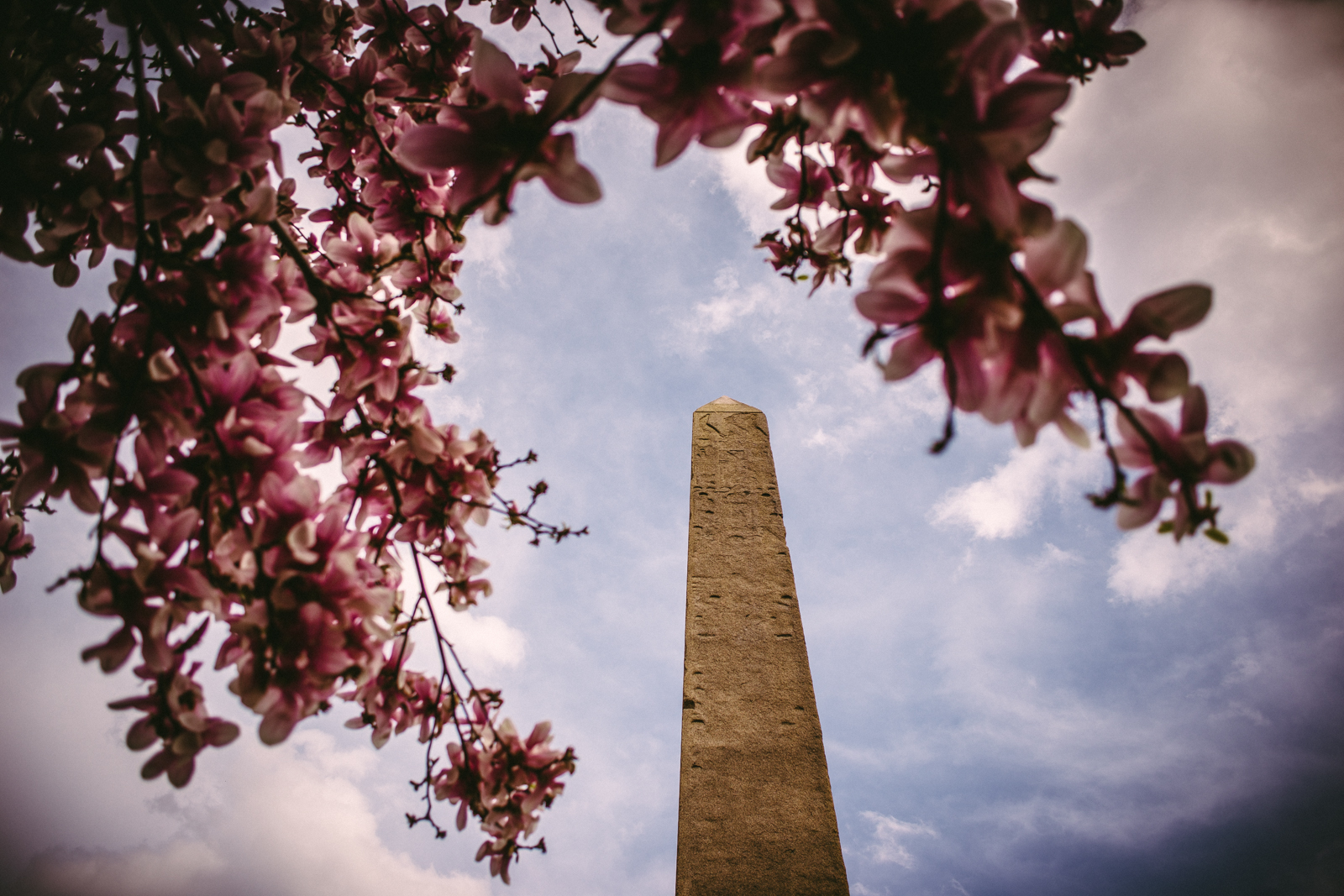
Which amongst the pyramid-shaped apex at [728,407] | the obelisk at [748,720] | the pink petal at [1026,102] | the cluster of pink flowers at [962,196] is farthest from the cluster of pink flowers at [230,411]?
the pyramid-shaped apex at [728,407]

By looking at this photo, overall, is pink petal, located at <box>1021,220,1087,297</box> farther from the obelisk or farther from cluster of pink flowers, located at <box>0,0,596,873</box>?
the obelisk

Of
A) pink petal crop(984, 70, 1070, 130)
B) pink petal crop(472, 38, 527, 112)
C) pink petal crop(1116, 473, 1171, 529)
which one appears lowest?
pink petal crop(1116, 473, 1171, 529)

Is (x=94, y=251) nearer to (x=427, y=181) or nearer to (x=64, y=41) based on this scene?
(x=64, y=41)

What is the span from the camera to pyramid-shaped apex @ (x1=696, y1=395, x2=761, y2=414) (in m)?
4.40

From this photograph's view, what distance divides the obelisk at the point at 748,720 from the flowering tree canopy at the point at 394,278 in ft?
4.37

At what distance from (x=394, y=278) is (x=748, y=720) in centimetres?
262

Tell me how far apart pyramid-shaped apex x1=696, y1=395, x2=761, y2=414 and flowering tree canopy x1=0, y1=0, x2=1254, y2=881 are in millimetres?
2745

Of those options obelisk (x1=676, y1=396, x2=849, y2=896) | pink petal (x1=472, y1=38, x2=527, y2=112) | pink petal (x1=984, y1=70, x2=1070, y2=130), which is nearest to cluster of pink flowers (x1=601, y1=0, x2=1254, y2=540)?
pink petal (x1=984, y1=70, x2=1070, y2=130)

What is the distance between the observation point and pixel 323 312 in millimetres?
1276

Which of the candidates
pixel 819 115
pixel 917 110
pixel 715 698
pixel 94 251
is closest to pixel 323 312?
pixel 94 251

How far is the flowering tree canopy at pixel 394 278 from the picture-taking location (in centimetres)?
59

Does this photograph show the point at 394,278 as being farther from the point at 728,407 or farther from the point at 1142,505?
the point at 728,407

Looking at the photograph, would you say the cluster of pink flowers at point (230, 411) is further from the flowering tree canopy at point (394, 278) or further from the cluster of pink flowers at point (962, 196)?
the cluster of pink flowers at point (962, 196)

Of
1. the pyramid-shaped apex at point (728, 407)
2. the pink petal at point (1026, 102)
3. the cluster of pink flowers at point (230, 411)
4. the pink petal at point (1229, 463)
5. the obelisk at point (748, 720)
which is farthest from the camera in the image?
the pyramid-shaped apex at point (728, 407)
